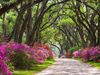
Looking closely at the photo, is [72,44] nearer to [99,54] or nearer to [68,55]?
[68,55]

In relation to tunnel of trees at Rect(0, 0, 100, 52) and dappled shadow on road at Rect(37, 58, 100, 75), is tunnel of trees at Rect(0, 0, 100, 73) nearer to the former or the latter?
tunnel of trees at Rect(0, 0, 100, 52)

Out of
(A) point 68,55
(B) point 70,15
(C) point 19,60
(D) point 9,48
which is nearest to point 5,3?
(D) point 9,48

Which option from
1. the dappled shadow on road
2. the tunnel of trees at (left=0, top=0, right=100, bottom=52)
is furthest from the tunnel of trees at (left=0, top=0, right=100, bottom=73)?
the dappled shadow on road

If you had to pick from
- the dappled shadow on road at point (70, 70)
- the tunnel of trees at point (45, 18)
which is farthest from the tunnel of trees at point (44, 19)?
the dappled shadow on road at point (70, 70)

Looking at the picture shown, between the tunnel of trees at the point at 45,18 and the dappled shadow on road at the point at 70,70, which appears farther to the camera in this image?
the tunnel of trees at the point at 45,18

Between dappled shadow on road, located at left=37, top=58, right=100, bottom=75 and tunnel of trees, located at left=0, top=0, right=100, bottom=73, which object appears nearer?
dappled shadow on road, located at left=37, top=58, right=100, bottom=75

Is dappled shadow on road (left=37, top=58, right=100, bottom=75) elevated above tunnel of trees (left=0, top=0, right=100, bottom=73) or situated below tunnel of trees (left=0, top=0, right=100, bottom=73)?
below

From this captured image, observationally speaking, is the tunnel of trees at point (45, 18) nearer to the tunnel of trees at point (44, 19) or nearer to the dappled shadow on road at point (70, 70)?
the tunnel of trees at point (44, 19)

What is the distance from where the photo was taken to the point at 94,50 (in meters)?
35.3

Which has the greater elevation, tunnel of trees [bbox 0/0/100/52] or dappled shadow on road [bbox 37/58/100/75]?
tunnel of trees [bbox 0/0/100/52]

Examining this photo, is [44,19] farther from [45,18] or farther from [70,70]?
[70,70]

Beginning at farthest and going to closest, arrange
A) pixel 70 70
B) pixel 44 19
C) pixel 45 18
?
pixel 44 19 → pixel 45 18 → pixel 70 70

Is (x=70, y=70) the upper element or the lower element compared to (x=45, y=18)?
lower

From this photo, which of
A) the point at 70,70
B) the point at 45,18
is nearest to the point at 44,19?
the point at 45,18
